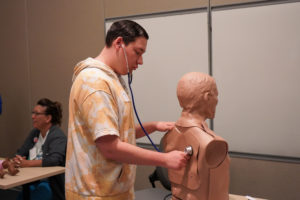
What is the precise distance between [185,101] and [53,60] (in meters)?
2.59

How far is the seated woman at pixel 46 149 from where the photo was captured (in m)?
2.69

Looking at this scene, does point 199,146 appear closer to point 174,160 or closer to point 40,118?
point 174,160

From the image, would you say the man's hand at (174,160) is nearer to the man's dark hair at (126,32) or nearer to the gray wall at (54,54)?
the man's dark hair at (126,32)

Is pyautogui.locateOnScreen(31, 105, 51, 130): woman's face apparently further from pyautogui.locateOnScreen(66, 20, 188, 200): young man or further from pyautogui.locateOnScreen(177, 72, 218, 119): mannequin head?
pyautogui.locateOnScreen(177, 72, 218, 119): mannequin head

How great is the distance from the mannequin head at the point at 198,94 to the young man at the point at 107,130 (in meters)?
0.29

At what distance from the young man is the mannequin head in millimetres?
293

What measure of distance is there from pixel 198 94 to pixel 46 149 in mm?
1800

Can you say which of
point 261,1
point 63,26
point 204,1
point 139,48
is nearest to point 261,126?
point 261,1

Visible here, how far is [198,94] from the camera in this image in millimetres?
1544

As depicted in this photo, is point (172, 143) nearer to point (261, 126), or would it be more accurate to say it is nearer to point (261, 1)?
point (261, 126)

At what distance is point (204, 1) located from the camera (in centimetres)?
272

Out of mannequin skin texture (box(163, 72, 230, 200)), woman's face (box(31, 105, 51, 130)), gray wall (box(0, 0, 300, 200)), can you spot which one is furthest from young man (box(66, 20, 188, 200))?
woman's face (box(31, 105, 51, 130))

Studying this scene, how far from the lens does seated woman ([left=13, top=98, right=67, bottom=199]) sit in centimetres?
269

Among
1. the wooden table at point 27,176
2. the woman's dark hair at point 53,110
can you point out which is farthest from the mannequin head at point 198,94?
the woman's dark hair at point 53,110
